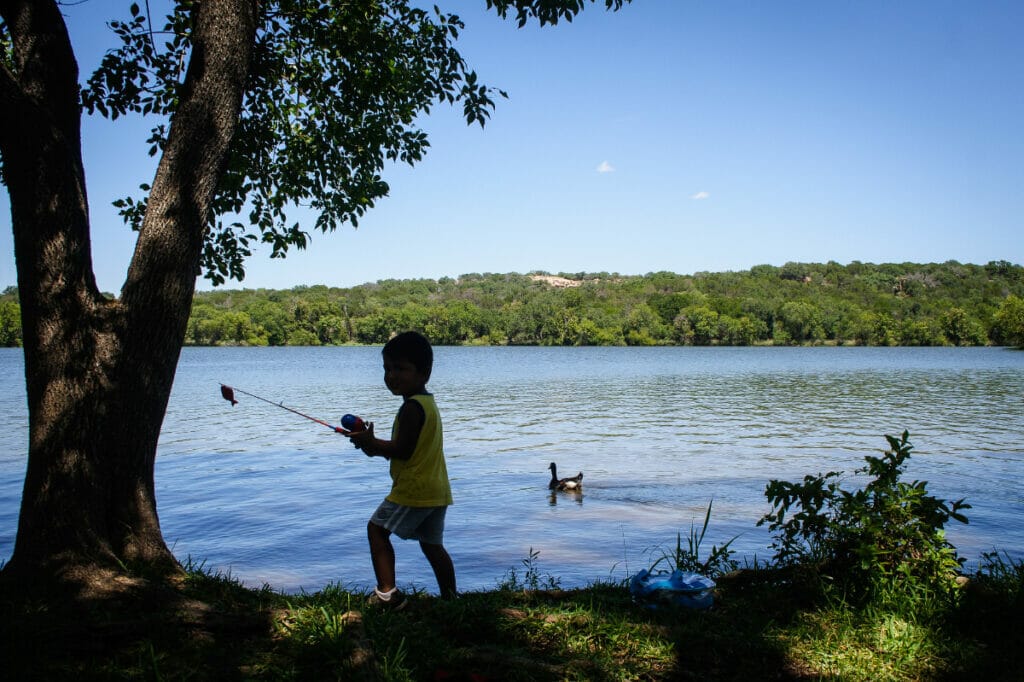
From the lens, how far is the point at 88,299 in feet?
14.7

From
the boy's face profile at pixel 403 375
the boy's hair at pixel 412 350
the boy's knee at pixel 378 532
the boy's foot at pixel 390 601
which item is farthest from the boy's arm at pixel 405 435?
the boy's foot at pixel 390 601

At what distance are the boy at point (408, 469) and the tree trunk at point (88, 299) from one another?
1433 mm

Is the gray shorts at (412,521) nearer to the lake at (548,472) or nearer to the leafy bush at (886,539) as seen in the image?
the lake at (548,472)

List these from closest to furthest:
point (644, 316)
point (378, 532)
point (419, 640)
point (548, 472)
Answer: point (419, 640), point (378, 532), point (548, 472), point (644, 316)

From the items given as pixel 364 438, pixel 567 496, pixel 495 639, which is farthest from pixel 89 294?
pixel 567 496

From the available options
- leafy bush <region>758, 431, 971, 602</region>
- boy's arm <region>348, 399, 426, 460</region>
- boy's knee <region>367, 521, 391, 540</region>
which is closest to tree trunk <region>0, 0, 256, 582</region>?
boy's knee <region>367, 521, 391, 540</region>

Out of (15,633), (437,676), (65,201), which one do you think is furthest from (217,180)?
(437,676)

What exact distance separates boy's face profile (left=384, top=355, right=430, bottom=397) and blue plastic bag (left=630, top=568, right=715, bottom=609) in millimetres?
2079

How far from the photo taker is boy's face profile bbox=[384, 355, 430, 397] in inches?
189

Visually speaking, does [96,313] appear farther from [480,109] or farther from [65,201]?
[480,109]

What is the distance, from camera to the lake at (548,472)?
932 centimetres

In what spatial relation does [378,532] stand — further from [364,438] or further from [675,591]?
[675,591]

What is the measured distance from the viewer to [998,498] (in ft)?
40.9

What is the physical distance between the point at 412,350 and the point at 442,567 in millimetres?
1511
